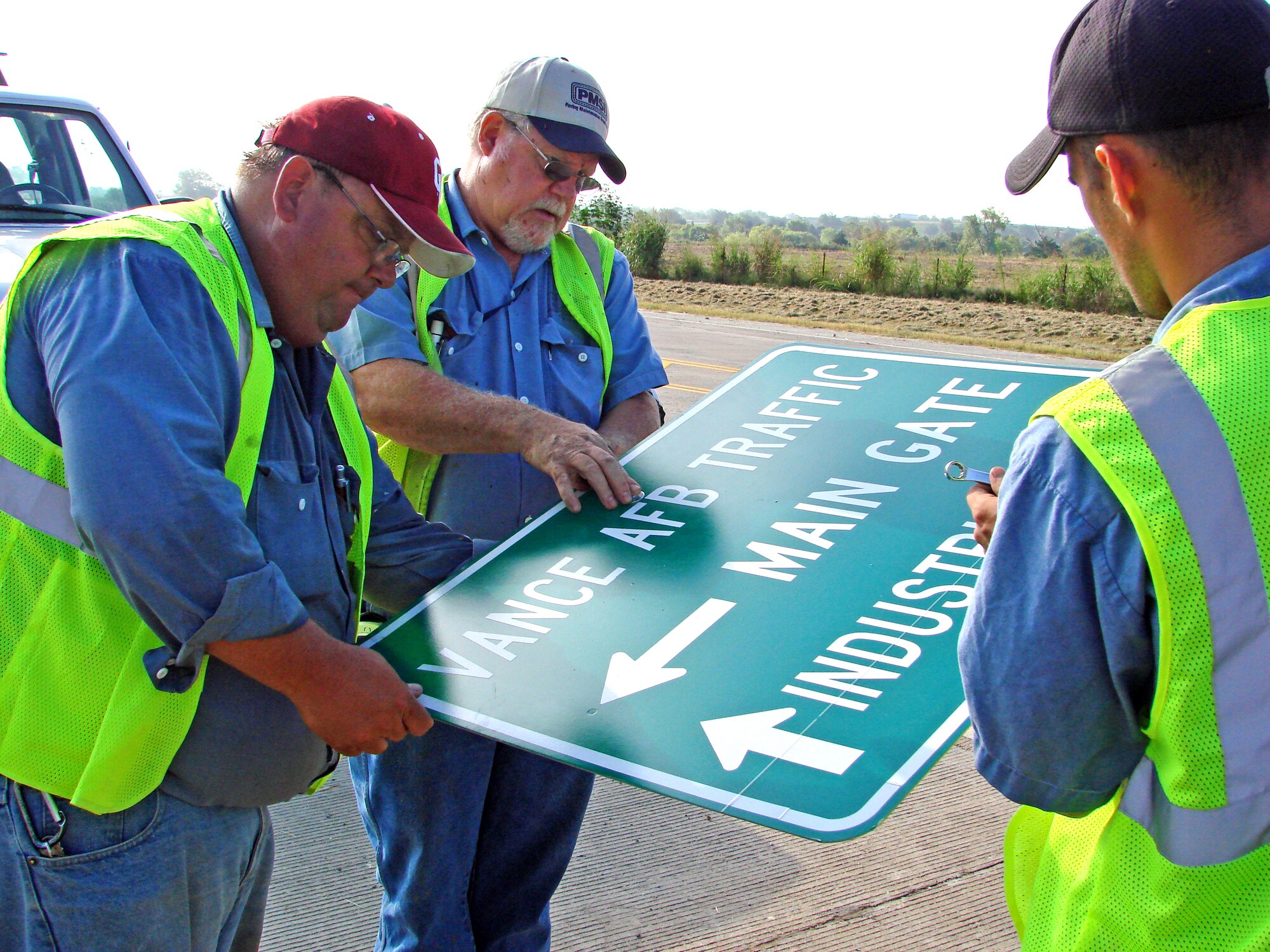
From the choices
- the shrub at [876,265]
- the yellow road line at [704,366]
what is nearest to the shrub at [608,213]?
the shrub at [876,265]

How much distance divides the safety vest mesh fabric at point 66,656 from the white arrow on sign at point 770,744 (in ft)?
2.77

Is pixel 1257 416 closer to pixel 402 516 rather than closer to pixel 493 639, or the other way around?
pixel 493 639

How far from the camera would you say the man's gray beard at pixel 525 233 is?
2.64 m

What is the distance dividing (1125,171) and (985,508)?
0.56 metres

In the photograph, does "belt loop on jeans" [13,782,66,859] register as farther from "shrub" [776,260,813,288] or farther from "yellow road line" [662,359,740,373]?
"shrub" [776,260,813,288]

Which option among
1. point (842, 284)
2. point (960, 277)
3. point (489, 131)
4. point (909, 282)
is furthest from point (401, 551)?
point (842, 284)

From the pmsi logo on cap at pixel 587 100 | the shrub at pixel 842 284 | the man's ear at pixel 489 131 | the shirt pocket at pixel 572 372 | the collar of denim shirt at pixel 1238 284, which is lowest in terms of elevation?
the shrub at pixel 842 284

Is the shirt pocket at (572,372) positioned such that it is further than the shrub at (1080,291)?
No

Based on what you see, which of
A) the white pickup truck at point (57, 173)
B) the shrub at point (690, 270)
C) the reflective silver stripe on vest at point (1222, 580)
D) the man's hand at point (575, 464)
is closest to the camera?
the reflective silver stripe on vest at point (1222, 580)

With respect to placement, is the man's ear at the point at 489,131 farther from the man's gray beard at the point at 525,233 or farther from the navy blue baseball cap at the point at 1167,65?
the navy blue baseball cap at the point at 1167,65

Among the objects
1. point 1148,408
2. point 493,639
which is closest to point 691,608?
point 493,639

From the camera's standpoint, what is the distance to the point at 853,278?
29.0 m

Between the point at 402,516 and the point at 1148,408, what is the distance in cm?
155

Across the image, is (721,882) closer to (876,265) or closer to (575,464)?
(575,464)
